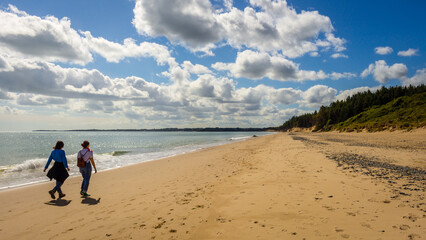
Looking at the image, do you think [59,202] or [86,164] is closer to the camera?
[59,202]

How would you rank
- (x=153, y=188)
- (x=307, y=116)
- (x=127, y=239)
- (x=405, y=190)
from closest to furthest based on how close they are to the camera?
(x=127, y=239), (x=405, y=190), (x=153, y=188), (x=307, y=116)

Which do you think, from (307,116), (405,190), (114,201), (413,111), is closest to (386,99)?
(413,111)

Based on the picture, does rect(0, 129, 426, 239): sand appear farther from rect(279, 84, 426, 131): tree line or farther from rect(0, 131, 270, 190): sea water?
rect(279, 84, 426, 131): tree line

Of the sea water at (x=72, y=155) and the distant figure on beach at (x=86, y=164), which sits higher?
the distant figure on beach at (x=86, y=164)

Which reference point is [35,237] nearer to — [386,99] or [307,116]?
[386,99]

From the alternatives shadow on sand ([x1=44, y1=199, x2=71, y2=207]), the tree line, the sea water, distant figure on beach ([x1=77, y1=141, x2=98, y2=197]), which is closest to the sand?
shadow on sand ([x1=44, y1=199, x2=71, y2=207])

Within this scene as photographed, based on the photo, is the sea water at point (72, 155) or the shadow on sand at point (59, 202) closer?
the shadow on sand at point (59, 202)

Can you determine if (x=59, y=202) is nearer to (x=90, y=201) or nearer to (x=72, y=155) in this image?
(x=90, y=201)

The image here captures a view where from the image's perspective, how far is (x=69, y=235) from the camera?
19.1 feet

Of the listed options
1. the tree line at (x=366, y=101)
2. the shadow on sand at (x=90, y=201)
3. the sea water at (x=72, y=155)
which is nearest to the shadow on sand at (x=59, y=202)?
the shadow on sand at (x=90, y=201)

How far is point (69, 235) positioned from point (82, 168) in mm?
4456

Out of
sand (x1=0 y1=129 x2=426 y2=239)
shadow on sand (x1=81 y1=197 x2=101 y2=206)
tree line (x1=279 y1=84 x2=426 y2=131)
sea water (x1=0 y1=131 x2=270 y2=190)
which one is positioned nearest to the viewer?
sand (x1=0 y1=129 x2=426 y2=239)

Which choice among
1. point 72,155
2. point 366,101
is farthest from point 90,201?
point 366,101

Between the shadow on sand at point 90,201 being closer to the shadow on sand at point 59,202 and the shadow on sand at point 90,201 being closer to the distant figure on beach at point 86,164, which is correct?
the distant figure on beach at point 86,164
